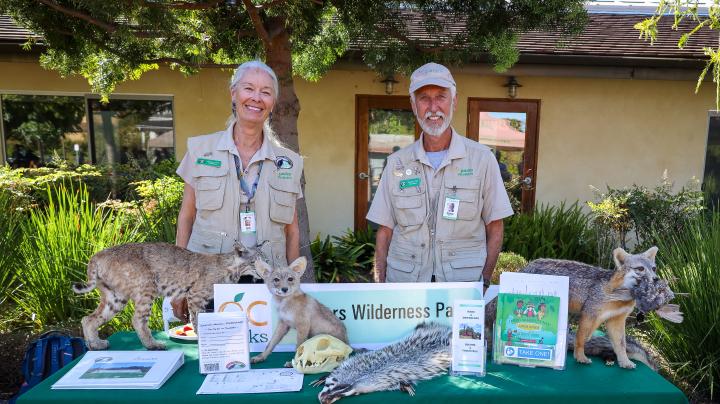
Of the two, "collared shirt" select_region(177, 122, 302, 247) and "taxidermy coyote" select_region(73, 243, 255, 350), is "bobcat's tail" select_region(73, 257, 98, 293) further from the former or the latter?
"collared shirt" select_region(177, 122, 302, 247)

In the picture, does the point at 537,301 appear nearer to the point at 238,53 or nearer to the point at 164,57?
the point at 238,53

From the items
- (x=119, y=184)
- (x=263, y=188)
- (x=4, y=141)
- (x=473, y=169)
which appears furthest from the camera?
(x=4, y=141)

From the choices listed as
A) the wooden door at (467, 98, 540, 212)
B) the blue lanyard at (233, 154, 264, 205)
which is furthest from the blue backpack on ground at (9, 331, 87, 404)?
the wooden door at (467, 98, 540, 212)

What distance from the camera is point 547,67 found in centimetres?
697

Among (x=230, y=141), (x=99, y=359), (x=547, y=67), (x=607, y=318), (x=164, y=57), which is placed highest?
(x=547, y=67)

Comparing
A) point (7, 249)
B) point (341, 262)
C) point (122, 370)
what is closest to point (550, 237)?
point (341, 262)

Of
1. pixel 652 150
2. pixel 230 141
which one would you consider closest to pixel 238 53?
pixel 230 141

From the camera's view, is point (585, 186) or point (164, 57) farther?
point (585, 186)

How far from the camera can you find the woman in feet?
7.43

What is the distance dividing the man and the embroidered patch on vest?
62cm

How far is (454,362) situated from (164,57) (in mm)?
4083

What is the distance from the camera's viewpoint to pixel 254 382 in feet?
6.03

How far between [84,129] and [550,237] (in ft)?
24.7

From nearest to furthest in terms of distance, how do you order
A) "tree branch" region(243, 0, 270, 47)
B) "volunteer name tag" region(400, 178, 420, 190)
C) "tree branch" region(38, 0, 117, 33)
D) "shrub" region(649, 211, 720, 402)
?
"volunteer name tag" region(400, 178, 420, 190) → "shrub" region(649, 211, 720, 402) → "tree branch" region(38, 0, 117, 33) → "tree branch" region(243, 0, 270, 47)
